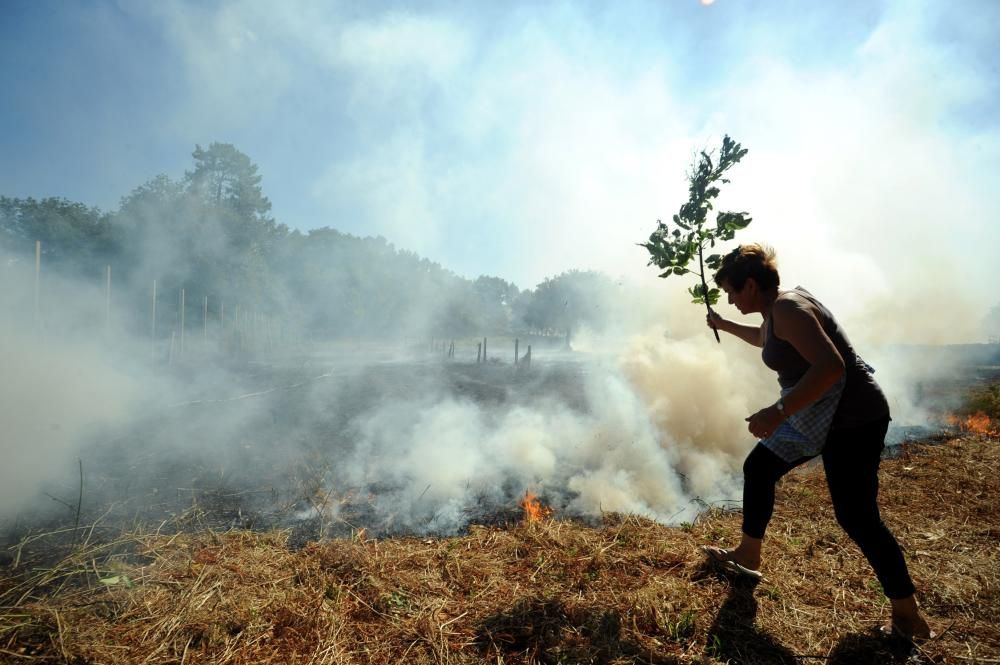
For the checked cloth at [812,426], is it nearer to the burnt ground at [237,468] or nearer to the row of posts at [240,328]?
the burnt ground at [237,468]

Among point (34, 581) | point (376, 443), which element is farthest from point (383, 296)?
point (34, 581)

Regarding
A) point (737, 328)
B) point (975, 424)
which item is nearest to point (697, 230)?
point (737, 328)

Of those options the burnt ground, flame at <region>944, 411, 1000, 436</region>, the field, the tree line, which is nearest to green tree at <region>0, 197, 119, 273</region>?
the tree line

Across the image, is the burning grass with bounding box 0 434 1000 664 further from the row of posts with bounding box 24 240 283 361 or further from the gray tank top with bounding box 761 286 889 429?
the row of posts with bounding box 24 240 283 361

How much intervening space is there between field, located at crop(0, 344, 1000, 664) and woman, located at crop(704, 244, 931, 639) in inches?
15.7

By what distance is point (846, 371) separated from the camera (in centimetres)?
216

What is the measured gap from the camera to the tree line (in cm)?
1850

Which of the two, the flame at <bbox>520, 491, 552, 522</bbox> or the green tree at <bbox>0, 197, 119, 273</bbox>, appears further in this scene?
the green tree at <bbox>0, 197, 119, 273</bbox>

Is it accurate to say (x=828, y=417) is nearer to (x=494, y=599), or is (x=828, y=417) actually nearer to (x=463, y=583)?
(x=494, y=599)

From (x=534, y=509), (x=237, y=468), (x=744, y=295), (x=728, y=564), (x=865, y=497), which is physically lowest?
(x=237, y=468)

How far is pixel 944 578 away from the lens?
8.70 ft

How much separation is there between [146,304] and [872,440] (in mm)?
22284

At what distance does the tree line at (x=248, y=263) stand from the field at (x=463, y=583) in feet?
46.3

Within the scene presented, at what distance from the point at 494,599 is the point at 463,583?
0.27 meters
